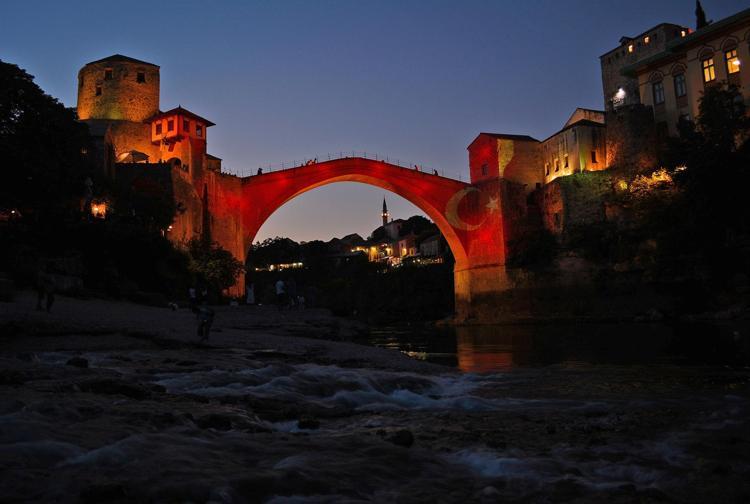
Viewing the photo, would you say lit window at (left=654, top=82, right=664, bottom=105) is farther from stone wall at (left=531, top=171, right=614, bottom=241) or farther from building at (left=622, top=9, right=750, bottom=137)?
stone wall at (left=531, top=171, right=614, bottom=241)

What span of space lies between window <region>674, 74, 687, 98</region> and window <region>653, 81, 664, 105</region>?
1039 millimetres

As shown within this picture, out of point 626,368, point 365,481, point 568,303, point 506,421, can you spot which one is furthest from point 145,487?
point 568,303

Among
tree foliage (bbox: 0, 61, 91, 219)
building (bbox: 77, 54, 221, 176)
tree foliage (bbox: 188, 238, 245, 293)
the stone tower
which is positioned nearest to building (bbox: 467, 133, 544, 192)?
building (bbox: 77, 54, 221, 176)

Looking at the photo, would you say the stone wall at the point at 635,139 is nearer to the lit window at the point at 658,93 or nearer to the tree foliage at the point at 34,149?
the lit window at the point at 658,93

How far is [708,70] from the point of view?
31922mm

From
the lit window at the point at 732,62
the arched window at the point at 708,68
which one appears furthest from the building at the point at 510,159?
the lit window at the point at 732,62

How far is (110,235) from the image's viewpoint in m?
20.8

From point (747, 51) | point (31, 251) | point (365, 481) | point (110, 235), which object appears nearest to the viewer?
point (365, 481)

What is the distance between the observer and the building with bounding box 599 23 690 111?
150 feet

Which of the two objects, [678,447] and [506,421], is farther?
[506,421]

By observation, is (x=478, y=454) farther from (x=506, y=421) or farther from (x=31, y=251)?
(x=31, y=251)

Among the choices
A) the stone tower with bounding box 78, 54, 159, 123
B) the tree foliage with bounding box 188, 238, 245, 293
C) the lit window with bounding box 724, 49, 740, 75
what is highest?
the stone tower with bounding box 78, 54, 159, 123

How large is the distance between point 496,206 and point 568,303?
30.0 ft

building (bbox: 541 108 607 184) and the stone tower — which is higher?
the stone tower
